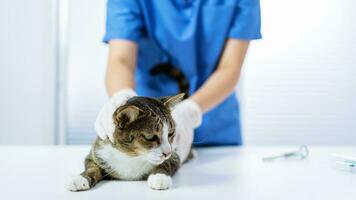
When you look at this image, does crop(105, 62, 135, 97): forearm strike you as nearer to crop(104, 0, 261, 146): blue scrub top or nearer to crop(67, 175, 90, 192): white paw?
crop(104, 0, 261, 146): blue scrub top

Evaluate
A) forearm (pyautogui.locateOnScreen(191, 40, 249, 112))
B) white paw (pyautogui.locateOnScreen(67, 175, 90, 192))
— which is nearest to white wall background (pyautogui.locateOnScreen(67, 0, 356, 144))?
forearm (pyautogui.locateOnScreen(191, 40, 249, 112))

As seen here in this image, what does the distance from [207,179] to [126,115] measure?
19 centimetres

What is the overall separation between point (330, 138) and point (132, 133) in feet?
2.94

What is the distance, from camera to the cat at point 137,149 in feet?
1.85

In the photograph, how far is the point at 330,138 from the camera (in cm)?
129

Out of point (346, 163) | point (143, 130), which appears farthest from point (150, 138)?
point (346, 163)

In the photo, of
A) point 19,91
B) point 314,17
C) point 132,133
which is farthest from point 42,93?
point 132,133

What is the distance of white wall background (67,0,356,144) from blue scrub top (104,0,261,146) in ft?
0.30

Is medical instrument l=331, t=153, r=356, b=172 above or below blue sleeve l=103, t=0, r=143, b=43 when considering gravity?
below

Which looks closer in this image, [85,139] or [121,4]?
[121,4]

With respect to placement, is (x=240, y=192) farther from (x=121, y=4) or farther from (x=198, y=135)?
(x=121, y=4)

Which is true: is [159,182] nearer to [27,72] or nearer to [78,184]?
[78,184]

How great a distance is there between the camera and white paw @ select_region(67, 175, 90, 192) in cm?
57

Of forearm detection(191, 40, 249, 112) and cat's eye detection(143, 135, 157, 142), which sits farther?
forearm detection(191, 40, 249, 112)
